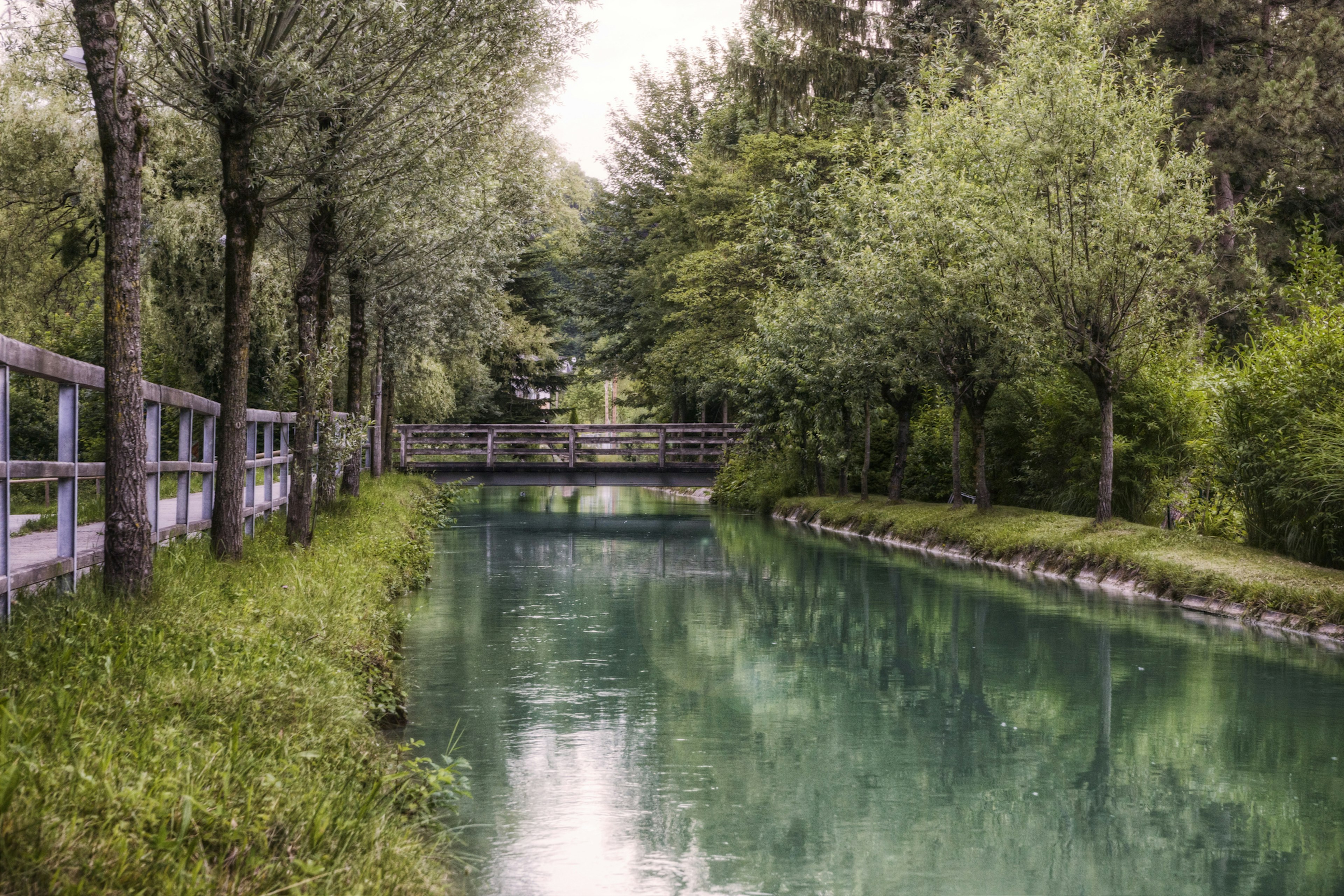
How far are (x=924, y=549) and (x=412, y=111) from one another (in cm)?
1361

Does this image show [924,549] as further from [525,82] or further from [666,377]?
[666,377]

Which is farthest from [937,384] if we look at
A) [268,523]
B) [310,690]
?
[310,690]

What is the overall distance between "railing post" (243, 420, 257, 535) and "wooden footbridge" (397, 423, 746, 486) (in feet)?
78.2

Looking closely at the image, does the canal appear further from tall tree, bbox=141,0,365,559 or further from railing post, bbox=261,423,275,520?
tall tree, bbox=141,0,365,559

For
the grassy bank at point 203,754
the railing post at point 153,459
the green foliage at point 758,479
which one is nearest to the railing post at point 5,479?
the grassy bank at point 203,754

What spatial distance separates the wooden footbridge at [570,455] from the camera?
39.1 meters

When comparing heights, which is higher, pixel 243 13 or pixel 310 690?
pixel 243 13

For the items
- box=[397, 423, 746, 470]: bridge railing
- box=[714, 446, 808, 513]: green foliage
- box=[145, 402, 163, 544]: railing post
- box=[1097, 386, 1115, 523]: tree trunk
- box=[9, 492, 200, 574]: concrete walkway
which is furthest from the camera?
box=[397, 423, 746, 470]: bridge railing

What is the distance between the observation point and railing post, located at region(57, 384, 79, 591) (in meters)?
7.09

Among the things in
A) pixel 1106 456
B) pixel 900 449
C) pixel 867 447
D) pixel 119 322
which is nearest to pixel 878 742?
pixel 119 322

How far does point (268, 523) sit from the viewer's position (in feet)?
47.1

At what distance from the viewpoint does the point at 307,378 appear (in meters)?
13.4

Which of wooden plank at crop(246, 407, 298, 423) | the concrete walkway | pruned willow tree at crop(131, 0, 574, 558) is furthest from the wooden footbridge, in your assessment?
the concrete walkway

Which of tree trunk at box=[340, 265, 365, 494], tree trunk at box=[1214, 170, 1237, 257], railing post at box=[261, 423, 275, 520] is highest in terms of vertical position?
tree trunk at box=[1214, 170, 1237, 257]
